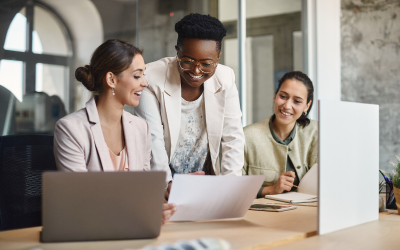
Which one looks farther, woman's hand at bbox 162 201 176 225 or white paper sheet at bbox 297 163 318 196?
white paper sheet at bbox 297 163 318 196

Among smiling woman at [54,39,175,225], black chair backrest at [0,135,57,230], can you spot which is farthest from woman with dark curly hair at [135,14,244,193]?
black chair backrest at [0,135,57,230]

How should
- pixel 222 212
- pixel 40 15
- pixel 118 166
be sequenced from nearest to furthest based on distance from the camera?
pixel 222 212
pixel 118 166
pixel 40 15

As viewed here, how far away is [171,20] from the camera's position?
328 cm

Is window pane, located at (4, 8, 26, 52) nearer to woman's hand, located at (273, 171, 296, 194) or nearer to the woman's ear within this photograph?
the woman's ear

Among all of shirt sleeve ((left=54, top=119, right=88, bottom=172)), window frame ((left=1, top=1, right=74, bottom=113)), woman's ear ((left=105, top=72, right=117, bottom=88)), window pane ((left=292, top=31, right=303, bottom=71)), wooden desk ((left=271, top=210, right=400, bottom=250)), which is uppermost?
window pane ((left=292, top=31, right=303, bottom=71))

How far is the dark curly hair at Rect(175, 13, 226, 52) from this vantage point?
1.92 m

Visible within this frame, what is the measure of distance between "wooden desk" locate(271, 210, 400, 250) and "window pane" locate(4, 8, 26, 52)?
80.4 inches

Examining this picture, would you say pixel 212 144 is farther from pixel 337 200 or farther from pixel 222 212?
pixel 337 200

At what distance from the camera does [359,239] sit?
128cm

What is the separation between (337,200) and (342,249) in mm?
249

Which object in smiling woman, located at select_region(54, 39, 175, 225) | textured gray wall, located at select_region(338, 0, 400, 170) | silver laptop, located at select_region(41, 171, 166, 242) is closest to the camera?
silver laptop, located at select_region(41, 171, 166, 242)

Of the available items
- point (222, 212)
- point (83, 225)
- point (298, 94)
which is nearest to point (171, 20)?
point (298, 94)

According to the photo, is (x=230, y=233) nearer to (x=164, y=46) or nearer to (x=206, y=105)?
(x=206, y=105)

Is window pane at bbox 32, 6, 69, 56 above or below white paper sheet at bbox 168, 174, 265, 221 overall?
above
